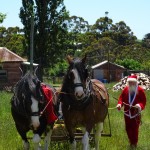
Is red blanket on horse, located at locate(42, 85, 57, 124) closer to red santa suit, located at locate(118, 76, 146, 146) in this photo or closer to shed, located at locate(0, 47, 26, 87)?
red santa suit, located at locate(118, 76, 146, 146)

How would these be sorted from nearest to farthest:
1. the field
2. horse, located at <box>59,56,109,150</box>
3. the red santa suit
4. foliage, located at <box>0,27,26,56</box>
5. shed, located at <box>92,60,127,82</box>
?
1. horse, located at <box>59,56,109,150</box>
2. the red santa suit
3. the field
4. shed, located at <box>92,60,127,82</box>
5. foliage, located at <box>0,27,26,56</box>

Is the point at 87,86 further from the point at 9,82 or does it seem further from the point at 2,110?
the point at 9,82

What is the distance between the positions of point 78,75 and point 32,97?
866 mm

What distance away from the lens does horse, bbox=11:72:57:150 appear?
6703mm

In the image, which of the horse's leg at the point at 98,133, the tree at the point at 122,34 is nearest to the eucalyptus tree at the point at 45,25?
the horse's leg at the point at 98,133

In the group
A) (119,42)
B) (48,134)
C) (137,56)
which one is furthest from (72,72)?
(119,42)

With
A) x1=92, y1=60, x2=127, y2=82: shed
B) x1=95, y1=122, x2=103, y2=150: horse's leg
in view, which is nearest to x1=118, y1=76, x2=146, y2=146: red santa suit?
x1=95, y1=122, x2=103, y2=150: horse's leg

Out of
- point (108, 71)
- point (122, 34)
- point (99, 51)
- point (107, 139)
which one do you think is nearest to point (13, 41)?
point (99, 51)

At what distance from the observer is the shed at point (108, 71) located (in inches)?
2343

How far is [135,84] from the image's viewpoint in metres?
8.29

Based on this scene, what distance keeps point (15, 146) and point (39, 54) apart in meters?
29.3

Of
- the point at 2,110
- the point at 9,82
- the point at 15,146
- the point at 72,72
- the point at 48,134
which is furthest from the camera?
the point at 9,82

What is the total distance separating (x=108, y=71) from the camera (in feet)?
190

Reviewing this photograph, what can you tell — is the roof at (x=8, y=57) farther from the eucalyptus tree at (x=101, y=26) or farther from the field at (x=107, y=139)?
the eucalyptus tree at (x=101, y=26)
